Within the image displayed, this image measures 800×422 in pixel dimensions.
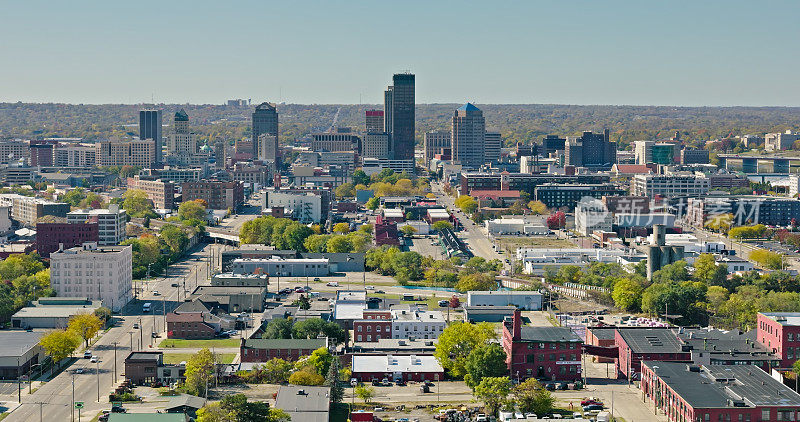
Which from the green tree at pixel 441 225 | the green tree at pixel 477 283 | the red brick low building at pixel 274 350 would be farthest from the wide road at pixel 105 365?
the green tree at pixel 441 225

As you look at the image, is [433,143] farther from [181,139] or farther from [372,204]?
[372,204]

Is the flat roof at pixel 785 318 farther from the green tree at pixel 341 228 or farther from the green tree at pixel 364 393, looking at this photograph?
the green tree at pixel 341 228

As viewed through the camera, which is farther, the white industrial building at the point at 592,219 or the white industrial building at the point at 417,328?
the white industrial building at the point at 592,219

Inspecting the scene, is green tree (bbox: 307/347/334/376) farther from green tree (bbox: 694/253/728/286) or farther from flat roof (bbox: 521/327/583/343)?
green tree (bbox: 694/253/728/286)

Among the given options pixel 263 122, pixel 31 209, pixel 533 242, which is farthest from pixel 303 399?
pixel 263 122

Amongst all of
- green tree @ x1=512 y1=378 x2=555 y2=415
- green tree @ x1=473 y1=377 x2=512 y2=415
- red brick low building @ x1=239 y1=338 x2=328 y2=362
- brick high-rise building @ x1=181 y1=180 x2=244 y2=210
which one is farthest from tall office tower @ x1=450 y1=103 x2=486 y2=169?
green tree @ x1=512 y1=378 x2=555 y2=415
